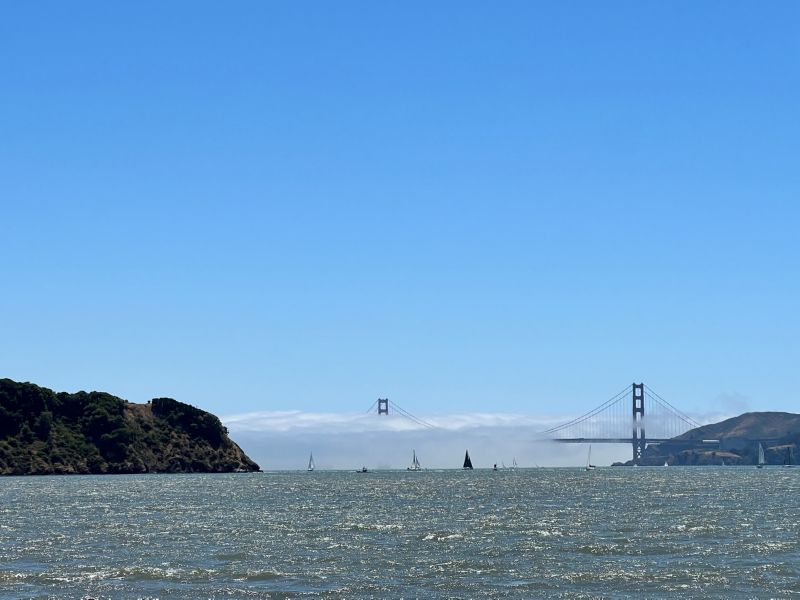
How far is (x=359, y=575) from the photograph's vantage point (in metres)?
45.4

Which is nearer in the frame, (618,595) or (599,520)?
(618,595)

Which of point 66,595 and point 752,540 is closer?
point 66,595

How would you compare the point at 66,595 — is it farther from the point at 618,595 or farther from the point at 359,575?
the point at 618,595

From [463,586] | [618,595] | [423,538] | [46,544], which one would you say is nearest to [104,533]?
[46,544]

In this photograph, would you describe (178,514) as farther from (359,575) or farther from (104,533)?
(359,575)

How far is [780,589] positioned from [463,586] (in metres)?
10.9

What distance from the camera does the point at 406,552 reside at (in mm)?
53344

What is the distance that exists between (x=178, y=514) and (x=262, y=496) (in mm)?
36721

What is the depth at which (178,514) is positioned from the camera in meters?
84.8

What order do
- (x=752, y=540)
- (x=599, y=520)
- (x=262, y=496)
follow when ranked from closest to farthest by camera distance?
(x=752, y=540), (x=599, y=520), (x=262, y=496)

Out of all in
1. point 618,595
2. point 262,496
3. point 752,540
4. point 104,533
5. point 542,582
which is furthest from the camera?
point 262,496

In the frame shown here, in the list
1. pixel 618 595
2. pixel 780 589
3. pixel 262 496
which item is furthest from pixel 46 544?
pixel 262 496

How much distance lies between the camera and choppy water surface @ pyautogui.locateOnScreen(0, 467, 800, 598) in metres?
42.1

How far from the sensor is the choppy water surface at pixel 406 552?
138 feet
